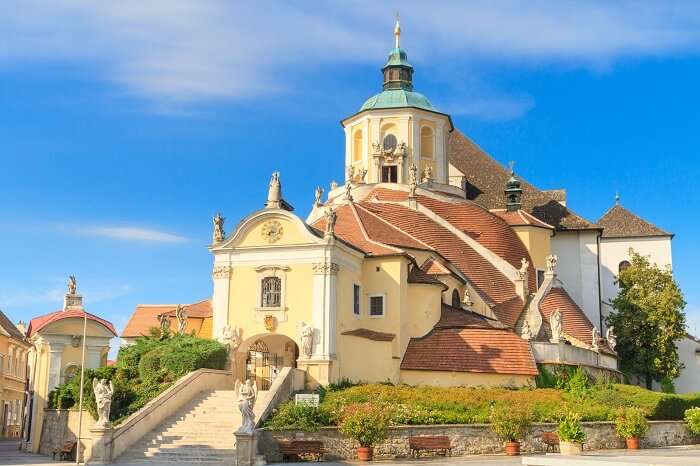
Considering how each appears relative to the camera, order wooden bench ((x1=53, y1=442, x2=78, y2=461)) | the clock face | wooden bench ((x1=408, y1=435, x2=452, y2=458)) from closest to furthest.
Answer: wooden bench ((x1=408, y1=435, x2=452, y2=458)) < wooden bench ((x1=53, y1=442, x2=78, y2=461)) < the clock face

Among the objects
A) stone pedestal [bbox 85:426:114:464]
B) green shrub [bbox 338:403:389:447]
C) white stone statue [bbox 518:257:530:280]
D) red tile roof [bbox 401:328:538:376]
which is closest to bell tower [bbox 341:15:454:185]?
white stone statue [bbox 518:257:530:280]

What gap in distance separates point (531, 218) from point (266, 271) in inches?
849

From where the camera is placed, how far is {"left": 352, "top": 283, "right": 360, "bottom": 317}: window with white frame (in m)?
39.0

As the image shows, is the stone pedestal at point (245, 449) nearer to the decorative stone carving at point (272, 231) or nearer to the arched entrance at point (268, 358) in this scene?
the arched entrance at point (268, 358)

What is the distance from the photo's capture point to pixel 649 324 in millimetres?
50312

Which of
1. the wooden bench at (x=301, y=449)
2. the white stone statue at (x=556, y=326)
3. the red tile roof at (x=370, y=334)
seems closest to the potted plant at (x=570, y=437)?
the wooden bench at (x=301, y=449)

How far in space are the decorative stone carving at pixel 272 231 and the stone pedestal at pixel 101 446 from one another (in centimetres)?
1238

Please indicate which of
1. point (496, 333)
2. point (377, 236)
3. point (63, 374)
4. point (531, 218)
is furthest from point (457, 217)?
point (63, 374)

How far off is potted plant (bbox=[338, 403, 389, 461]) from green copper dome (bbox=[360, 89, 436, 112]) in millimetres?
27891

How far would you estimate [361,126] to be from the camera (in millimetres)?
54656

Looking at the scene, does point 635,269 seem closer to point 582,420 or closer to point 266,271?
point 582,420

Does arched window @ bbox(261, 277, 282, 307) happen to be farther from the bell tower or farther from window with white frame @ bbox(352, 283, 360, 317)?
the bell tower

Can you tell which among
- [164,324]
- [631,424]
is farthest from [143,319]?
[631,424]

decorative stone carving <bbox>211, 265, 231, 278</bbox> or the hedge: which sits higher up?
decorative stone carving <bbox>211, 265, 231, 278</bbox>
